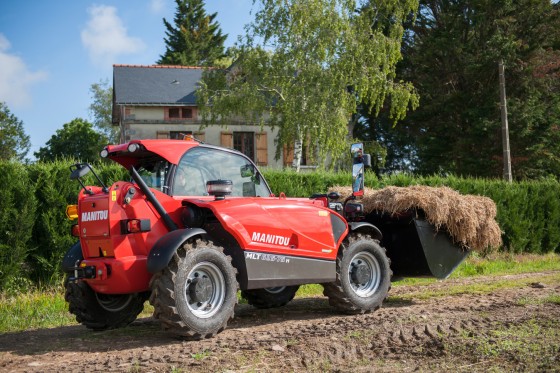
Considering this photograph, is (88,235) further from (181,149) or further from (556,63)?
(556,63)

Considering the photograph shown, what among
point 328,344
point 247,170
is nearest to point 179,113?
point 247,170

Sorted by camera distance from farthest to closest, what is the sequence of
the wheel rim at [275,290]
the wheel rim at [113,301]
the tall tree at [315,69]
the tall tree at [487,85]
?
the tall tree at [487,85], the tall tree at [315,69], the wheel rim at [275,290], the wheel rim at [113,301]

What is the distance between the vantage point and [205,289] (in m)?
7.08

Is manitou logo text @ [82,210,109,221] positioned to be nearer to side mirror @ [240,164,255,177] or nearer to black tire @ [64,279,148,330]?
black tire @ [64,279,148,330]

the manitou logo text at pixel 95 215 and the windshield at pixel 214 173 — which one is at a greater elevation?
the windshield at pixel 214 173

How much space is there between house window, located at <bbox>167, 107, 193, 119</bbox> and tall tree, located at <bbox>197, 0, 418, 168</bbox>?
12.7 metres

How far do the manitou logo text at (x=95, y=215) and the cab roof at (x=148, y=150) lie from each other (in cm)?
72

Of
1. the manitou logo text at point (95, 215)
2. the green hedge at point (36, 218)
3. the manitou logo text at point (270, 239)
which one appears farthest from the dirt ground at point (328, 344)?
the green hedge at point (36, 218)

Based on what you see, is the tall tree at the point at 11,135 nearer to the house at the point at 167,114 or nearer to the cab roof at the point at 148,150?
the house at the point at 167,114

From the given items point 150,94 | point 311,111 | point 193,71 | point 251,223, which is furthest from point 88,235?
point 193,71

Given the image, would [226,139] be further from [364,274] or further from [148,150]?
[148,150]

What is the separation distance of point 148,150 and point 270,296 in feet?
10.3

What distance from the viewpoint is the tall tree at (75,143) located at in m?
61.8

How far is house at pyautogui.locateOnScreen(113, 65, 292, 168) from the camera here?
1619 inches
